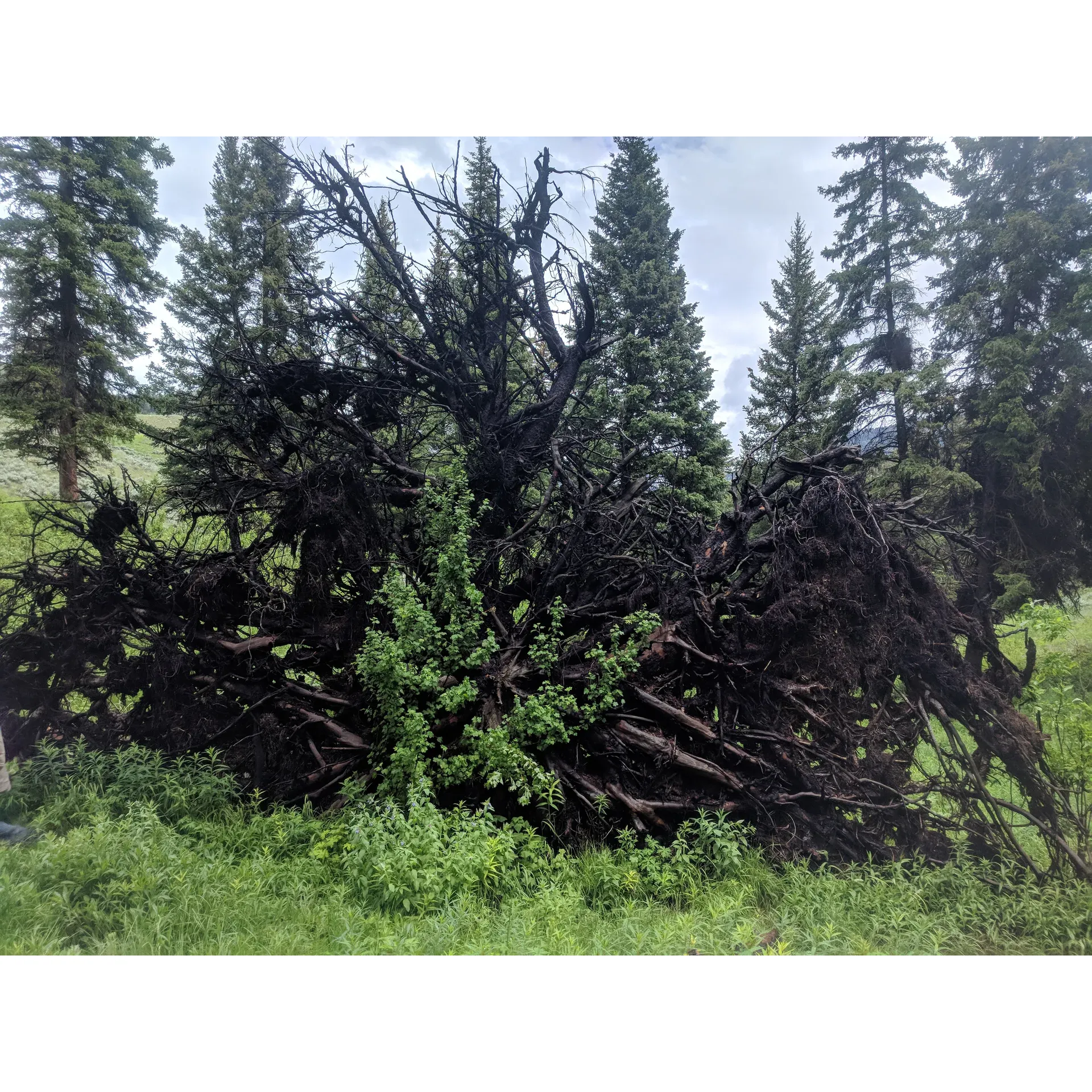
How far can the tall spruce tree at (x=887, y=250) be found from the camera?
15.4 feet

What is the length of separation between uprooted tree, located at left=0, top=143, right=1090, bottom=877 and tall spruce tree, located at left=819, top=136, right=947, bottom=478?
131 centimetres

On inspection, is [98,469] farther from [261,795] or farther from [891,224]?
[891,224]

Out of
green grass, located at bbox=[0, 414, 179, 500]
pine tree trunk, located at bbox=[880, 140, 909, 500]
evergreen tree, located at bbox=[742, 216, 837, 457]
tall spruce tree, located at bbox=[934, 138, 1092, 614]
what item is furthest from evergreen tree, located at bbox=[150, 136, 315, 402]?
tall spruce tree, located at bbox=[934, 138, 1092, 614]

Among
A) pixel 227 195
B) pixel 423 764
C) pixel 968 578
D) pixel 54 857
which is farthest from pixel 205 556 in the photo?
pixel 968 578

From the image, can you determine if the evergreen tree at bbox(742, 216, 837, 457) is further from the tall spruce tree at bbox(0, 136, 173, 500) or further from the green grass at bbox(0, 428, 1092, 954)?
the tall spruce tree at bbox(0, 136, 173, 500)

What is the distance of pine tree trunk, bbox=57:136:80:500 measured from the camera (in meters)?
4.60

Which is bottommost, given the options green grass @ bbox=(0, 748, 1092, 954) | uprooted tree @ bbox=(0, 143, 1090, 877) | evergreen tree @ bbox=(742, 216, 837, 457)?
green grass @ bbox=(0, 748, 1092, 954)

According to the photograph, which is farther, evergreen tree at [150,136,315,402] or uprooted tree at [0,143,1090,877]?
evergreen tree at [150,136,315,402]

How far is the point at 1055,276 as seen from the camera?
4.37m

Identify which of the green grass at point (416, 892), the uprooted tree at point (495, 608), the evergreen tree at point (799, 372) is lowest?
the green grass at point (416, 892)

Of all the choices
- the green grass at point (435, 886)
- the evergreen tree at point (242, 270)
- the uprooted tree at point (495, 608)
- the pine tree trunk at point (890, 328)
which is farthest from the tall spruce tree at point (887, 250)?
the evergreen tree at point (242, 270)

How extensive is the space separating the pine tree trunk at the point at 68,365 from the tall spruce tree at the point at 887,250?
20.7ft

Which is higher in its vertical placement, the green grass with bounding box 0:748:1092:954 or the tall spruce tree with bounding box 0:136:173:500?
the tall spruce tree with bounding box 0:136:173:500

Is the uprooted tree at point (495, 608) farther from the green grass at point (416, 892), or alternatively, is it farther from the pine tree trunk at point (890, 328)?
the pine tree trunk at point (890, 328)
